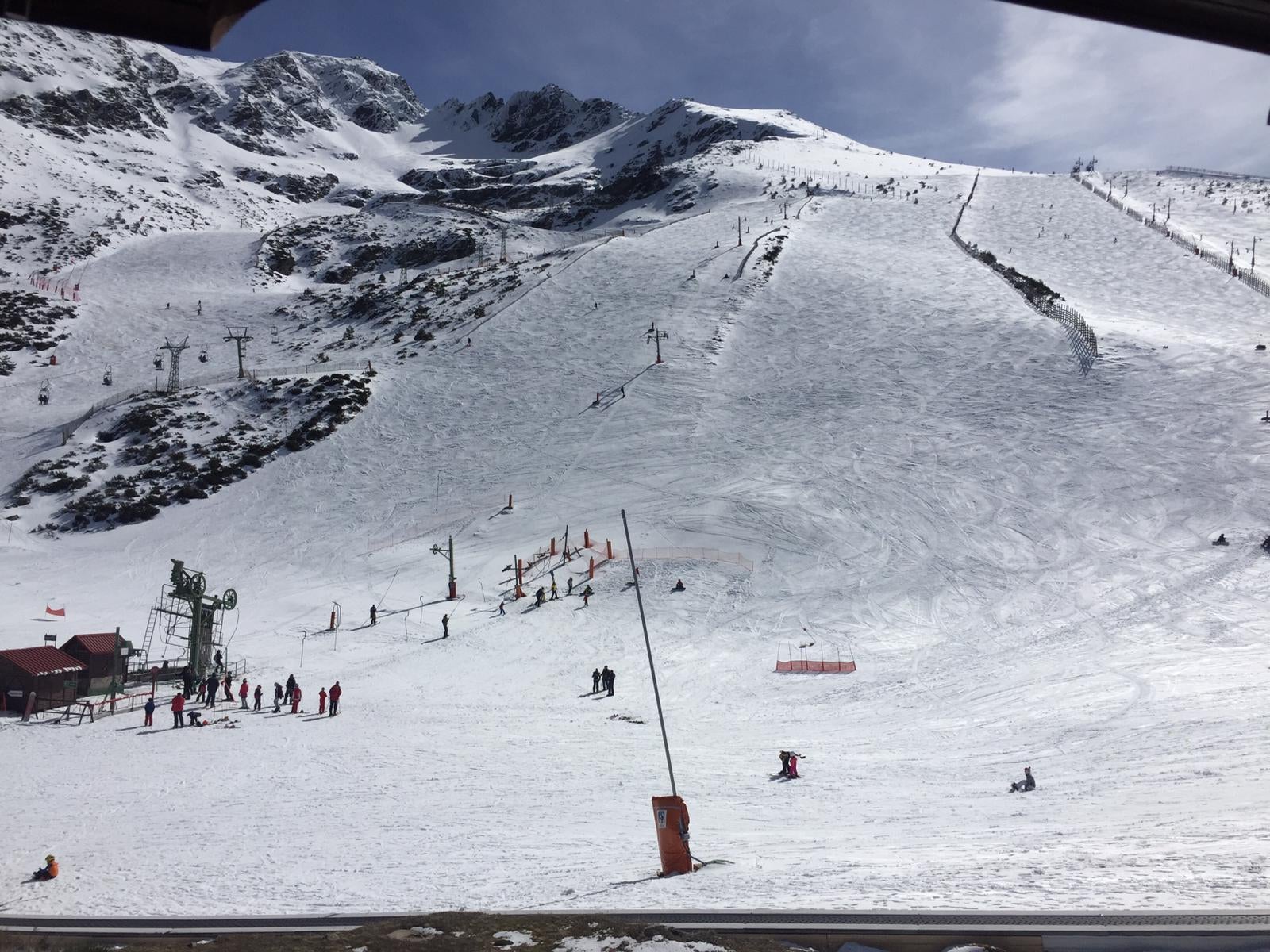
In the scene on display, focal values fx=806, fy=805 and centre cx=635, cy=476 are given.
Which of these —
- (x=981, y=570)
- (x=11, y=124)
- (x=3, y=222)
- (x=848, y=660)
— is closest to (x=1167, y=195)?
(x=981, y=570)

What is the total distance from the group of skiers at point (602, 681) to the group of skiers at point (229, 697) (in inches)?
274

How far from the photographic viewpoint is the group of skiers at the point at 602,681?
22.8m

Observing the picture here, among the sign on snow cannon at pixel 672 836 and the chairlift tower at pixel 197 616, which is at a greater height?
the chairlift tower at pixel 197 616

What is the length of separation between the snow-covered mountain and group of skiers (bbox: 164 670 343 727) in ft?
2.58

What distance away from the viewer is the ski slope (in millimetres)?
10992

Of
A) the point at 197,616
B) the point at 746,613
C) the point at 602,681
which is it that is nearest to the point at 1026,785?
the point at 602,681

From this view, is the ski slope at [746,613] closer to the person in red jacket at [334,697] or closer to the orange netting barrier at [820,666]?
the person in red jacket at [334,697]

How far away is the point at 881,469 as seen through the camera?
37.1 meters

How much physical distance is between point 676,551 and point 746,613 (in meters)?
5.82

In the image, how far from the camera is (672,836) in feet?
33.6

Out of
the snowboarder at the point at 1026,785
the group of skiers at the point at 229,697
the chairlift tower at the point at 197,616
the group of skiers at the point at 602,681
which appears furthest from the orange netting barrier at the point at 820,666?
the chairlift tower at the point at 197,616

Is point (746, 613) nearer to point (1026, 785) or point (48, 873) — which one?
point (1026, 785)

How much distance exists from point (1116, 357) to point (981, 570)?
21.2 metres

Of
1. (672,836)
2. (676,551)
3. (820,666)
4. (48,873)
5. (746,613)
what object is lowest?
(672,836)
